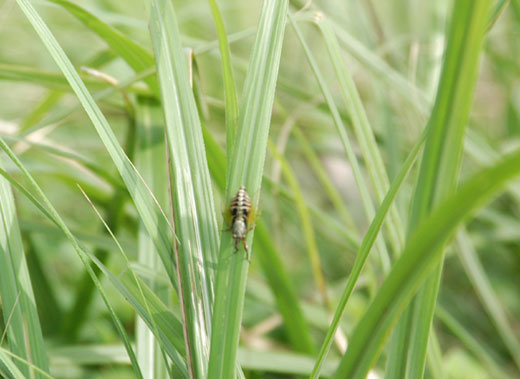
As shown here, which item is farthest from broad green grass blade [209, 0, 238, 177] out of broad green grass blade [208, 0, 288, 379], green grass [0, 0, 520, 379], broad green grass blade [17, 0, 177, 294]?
broad green grass blade [17, 0, 177, 294]

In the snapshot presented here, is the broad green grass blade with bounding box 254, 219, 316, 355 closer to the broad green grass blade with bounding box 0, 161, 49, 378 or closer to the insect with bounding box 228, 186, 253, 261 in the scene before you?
the insect with bounding box 228, 186, 253, 261

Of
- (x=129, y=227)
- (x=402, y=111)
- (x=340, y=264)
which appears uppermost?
(x=402, y=111)

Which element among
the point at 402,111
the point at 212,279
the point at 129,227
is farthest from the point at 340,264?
the point at 212,279

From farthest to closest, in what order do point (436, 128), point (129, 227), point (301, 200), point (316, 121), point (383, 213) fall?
point (316, 121) → point (129, 227) → point (301, 200) → point (383, 213) → point (436, 128)

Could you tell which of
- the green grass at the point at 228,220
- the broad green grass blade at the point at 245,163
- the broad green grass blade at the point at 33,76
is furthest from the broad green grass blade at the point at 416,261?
the broad green grass blade at the point at 33,76

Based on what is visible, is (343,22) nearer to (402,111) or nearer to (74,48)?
(402,111)

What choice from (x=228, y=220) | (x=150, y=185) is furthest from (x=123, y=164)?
(x=150, y=185)

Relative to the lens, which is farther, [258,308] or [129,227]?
[258,308]
